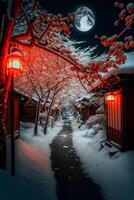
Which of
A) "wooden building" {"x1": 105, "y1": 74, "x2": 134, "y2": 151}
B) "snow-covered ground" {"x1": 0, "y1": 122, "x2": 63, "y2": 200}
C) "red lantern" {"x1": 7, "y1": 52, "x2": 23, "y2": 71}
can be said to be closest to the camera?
"snow-covered ground" {"x1": 0, "y1": 122, "x2": 63, "y2": 200}

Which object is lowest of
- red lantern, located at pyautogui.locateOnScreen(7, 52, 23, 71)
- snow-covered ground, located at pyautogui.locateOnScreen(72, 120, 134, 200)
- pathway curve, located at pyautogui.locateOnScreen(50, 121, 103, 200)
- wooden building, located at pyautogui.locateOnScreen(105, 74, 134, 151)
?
pathway curve, located at pyautogui.locateOnScreen(50, 121, 103, 200)

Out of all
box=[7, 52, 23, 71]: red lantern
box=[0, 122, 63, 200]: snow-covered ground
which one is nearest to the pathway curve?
box=[0, 122, 63, 200]: snow-covered ground

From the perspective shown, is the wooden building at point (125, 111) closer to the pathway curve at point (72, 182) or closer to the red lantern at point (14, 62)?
the pathway curve at point (72, 182)

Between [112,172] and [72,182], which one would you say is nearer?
[72,182]

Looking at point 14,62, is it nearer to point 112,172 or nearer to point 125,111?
point 112,172

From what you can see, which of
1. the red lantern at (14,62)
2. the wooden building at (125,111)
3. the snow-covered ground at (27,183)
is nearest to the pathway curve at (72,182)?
the snow-covered ground at (27,183)

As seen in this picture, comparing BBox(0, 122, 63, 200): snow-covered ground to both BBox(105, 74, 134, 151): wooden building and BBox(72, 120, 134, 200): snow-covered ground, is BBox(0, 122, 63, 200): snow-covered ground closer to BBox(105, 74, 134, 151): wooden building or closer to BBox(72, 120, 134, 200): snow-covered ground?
BBox(72, 120, 134, 200): snow-covered ground

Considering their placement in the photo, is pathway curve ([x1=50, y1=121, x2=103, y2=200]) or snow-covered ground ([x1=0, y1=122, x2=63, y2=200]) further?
pathway curve ([x1=50, y1=121, x2=103, y2=200])

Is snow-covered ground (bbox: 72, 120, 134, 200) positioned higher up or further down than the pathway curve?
higher up

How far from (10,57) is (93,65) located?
303 centimetres

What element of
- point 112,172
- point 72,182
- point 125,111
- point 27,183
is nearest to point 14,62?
point 27,183

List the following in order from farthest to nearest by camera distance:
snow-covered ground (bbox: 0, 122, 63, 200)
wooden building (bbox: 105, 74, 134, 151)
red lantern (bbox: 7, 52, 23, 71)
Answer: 1. wooden building (bbox: 105, 74, 134, 151)
2. red lantern (bbox: 7, 52, 23, 71)
3. snow-covered ground (bbox: 0, 122, 63, 200)

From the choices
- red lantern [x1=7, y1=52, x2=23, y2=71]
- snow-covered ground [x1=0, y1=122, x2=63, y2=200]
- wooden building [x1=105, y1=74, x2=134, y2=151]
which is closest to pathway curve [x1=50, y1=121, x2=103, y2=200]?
snow-covered ground [x1=0, y1=122, x2=63, y2=200]

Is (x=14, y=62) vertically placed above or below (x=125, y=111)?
above
